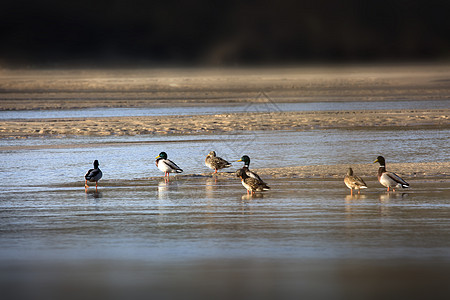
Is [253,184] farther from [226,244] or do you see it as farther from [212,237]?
[226,244]

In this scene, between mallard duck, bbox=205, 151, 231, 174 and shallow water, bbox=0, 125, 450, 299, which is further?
mallard duck, bbox=205, 151, 231, 174

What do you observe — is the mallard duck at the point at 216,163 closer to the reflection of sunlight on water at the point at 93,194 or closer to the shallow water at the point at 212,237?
the shallow water at the point at 212,237

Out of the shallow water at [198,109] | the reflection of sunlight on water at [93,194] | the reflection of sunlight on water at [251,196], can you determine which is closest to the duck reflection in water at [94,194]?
the reflection of sunlight on water at [93,194]

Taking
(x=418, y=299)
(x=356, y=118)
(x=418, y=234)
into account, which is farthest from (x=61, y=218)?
(x=356, y=118)

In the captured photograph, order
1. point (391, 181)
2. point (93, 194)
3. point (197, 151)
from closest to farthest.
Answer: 1. point (391, 181)
2. point (93, 194)
3. point (197, 151)

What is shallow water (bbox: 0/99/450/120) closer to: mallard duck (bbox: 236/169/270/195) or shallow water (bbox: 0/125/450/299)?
shallow water (bbox: 0/125/450/299)

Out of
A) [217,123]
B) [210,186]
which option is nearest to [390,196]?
[210,186]

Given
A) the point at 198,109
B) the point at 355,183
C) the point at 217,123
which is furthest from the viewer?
the point at 198,109

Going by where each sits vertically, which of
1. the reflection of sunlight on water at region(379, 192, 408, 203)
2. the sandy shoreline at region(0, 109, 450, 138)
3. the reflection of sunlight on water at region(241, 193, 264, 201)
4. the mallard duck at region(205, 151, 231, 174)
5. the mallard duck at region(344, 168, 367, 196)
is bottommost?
the reflection of sunlight on water at region(379, 192, 408, 203)

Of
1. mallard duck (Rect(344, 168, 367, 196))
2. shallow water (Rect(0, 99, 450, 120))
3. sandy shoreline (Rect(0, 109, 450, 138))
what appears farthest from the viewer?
shallow water (Rect(0, 99, 450, 120))

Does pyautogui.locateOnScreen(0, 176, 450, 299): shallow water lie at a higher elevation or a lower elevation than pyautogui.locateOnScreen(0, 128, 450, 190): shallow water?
lower

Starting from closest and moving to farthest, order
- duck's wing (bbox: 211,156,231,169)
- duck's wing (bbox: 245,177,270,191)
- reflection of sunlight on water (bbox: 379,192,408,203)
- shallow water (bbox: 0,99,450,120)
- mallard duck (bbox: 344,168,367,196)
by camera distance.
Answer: reflection of sunlight on water (bbox: 379,192,408,203) < mallard duck (bbox: 344,168,367,196) < duck's wing (bbox: 245,177,270,191) < duck's wing (bbox: 211,156,231,169) < shallow water (bbox: 0,99,450,120)

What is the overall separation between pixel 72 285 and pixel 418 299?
3244 mm

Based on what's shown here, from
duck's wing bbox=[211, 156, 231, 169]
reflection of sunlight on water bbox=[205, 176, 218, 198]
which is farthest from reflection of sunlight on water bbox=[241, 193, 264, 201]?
duck's wing bbox=[211, 156, 231, 169]
